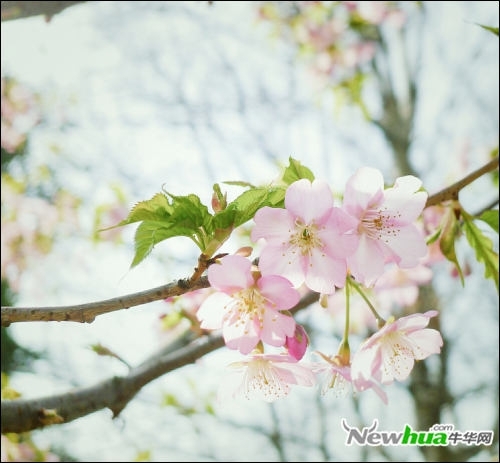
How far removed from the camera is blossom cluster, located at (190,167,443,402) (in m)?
0.60

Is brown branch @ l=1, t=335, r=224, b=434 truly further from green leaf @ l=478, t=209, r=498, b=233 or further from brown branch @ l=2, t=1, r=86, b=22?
brown branch @ l=2, t=1, r=86, b=22

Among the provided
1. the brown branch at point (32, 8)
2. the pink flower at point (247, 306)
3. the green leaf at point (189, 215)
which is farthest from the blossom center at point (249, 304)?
the brown branch at point (32, 8)

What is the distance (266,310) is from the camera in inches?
24.9

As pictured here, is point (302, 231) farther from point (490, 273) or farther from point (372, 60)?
point (372, 60)

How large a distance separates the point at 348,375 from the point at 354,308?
250 cm

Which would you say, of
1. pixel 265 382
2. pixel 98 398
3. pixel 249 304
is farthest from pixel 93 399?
pixel 249 304

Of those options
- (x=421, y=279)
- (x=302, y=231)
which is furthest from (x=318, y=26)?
(x=302, y=231)

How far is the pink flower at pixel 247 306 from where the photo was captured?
0.60m

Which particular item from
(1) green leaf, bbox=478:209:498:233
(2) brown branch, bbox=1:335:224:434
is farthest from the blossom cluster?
(2) brown branch, bbox=1:335:224:434

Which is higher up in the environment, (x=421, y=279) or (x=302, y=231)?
(x=302, y=231)

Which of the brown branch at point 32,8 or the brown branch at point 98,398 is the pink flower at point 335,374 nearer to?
the brown branch at point 98,398

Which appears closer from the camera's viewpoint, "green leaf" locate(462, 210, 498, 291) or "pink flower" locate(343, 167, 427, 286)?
"pink flower" locate(343, 167, 427, 286)

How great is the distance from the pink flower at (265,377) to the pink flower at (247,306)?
0.12 feet

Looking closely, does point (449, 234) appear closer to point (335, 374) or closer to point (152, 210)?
point (335, 374)
